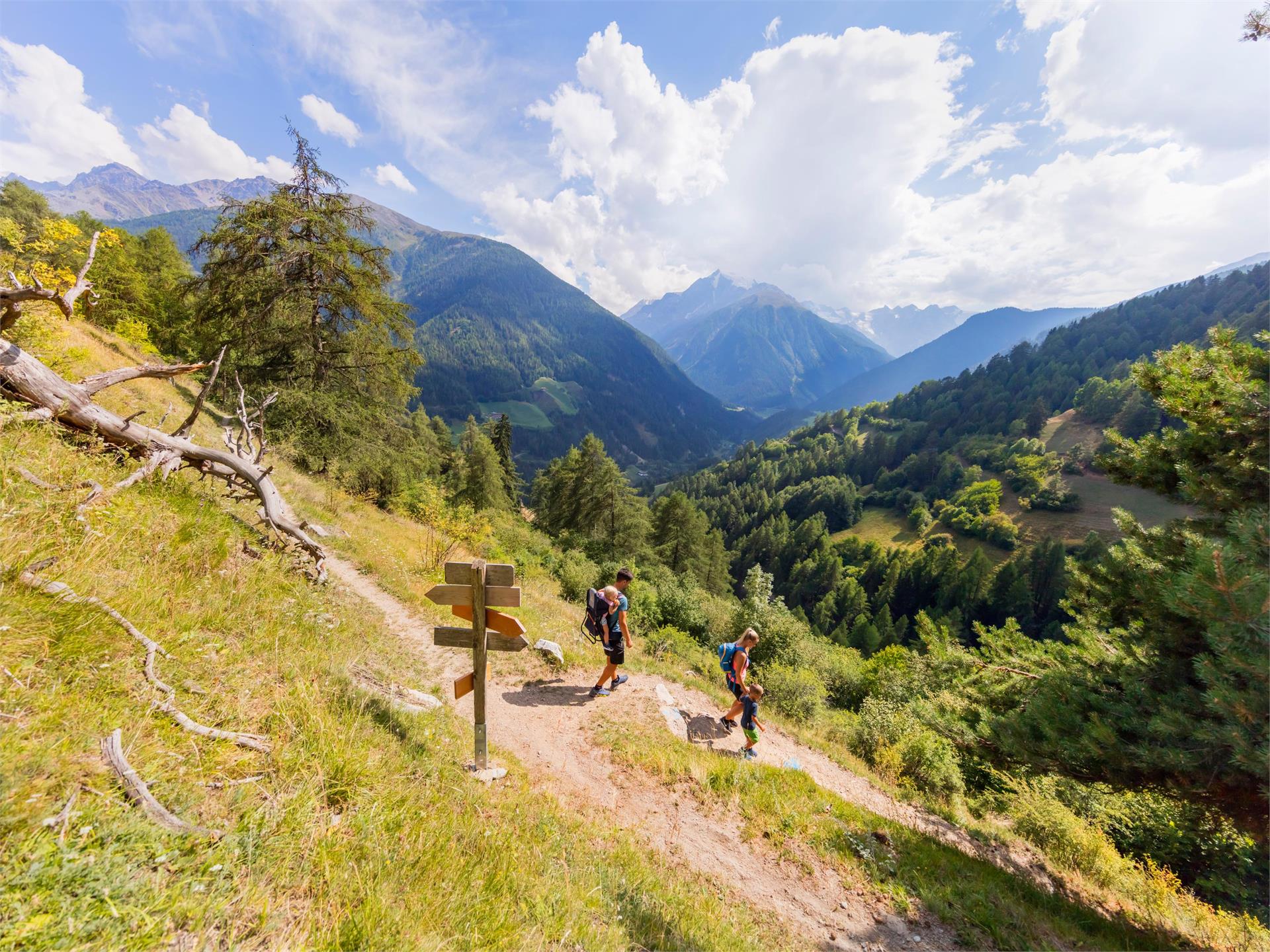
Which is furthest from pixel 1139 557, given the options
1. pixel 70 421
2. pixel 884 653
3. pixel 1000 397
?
pixel 1000 397

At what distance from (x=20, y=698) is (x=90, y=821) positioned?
3.58ft

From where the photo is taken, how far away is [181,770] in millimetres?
2848

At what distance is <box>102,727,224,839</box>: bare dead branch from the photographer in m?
2.43

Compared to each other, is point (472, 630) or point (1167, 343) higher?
point (1167, 343)

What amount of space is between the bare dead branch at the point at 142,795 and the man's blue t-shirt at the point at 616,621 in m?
5.90

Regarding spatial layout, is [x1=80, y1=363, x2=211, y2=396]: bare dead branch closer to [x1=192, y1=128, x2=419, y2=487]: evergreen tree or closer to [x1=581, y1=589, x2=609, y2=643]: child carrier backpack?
[x1=581, y1=589, x2=609, y2=643]: child carrier backpack

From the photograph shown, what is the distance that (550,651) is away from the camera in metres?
9.37

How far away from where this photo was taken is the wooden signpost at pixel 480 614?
4953 millimetres

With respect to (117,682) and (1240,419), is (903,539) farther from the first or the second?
(117,682)

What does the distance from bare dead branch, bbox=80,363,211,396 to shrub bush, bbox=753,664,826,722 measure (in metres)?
12.7

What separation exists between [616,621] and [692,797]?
2866mm

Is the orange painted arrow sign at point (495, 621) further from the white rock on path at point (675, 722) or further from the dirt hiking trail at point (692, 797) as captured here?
the white rock on path at point (675, 722)

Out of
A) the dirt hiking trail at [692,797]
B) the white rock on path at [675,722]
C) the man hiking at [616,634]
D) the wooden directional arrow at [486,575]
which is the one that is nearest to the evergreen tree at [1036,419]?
the dirt hiking trail at [692,797]

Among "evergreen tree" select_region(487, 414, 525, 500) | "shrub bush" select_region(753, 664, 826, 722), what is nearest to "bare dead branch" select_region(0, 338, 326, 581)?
"shrub bush" select_region(753, 664, 826, 722)
